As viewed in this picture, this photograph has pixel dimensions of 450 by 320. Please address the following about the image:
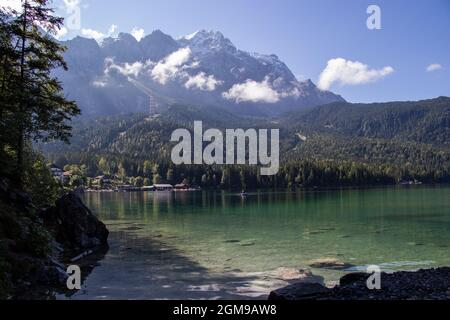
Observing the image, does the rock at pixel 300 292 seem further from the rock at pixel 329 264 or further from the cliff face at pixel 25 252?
the rock at pixel 329 264

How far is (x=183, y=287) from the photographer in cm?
3162

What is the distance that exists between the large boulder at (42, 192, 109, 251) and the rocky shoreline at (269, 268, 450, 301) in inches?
1072

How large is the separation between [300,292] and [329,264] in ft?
53.8

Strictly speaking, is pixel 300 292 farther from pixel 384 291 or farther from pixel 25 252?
pixel 25 252

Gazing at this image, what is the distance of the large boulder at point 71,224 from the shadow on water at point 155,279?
286 cm

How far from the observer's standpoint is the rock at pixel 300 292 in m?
24.2

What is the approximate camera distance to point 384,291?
23.6 meters

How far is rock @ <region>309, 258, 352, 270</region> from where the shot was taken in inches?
1543

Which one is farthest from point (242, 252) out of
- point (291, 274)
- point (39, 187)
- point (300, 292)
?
point (39, 187)

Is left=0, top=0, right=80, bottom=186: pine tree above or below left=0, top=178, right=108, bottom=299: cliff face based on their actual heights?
above

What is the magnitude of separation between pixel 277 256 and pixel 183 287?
15.5m

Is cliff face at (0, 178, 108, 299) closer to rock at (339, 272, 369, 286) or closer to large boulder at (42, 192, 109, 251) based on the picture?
large boulder at (42, 192, 109, 251)

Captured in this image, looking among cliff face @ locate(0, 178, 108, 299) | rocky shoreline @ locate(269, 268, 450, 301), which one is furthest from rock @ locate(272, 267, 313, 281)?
cliff face @ locate(0, 178, 108, 299)
